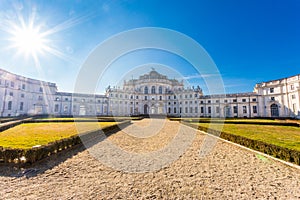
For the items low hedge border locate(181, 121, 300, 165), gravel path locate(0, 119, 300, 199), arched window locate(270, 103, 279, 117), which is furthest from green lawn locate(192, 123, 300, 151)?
arched window locate(270, 103, 279, 117)

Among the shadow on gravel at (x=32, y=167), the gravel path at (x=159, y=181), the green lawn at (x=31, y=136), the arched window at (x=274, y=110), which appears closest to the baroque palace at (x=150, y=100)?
the arched window at (x=274, y=110)

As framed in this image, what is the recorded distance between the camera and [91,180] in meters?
4.09

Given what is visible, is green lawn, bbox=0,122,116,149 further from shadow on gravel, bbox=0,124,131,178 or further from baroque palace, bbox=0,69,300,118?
baroque palace, bbox=0,69,300,118

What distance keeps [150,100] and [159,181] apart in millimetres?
51659

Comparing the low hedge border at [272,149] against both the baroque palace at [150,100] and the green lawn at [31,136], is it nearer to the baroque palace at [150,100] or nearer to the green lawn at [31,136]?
the green lawn at [31,136]

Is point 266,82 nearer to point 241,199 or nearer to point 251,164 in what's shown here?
point 251,164

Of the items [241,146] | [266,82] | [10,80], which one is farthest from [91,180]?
[266,82]

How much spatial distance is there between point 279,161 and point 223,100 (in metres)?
43.8

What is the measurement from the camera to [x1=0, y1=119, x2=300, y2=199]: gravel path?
133 inches

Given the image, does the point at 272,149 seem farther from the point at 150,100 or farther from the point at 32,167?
the point at 150,100

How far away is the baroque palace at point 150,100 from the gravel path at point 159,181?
36.4 meters

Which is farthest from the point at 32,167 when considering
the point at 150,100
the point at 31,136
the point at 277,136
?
the point at 150,100

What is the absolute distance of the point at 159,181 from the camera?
4.07 m

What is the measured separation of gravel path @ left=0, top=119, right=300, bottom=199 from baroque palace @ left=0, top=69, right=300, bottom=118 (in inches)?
1431
